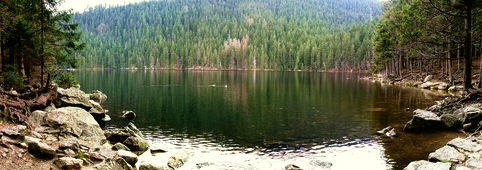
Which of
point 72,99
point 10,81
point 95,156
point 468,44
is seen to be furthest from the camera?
point 72,99

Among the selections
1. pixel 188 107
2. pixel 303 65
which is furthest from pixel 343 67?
pixel 188 107

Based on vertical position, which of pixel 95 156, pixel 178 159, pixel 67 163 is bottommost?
pixel 178 159

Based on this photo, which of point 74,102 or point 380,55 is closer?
point 74,102

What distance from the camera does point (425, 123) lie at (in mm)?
29594

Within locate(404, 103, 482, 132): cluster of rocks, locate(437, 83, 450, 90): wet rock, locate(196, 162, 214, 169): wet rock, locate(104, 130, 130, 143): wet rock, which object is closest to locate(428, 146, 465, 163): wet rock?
locate(404, 103, 482, 132): cluster of rocks

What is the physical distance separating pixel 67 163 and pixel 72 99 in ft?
64.9

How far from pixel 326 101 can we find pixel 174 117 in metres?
23.7

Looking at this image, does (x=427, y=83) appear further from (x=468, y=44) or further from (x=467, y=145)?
(x=467, y=145)

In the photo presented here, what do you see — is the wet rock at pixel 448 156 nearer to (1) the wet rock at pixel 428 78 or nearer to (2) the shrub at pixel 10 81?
(2) the shrub at pixel 10 81

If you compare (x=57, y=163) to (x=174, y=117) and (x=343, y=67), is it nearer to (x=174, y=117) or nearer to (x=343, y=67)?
(x=174, y=117)

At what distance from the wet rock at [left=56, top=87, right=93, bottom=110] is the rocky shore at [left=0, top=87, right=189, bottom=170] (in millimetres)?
880

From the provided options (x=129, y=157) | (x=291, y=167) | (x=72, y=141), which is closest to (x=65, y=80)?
(x=72, y=141)

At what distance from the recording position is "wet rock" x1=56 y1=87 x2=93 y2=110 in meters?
35.3

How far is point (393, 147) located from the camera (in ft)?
85.5
